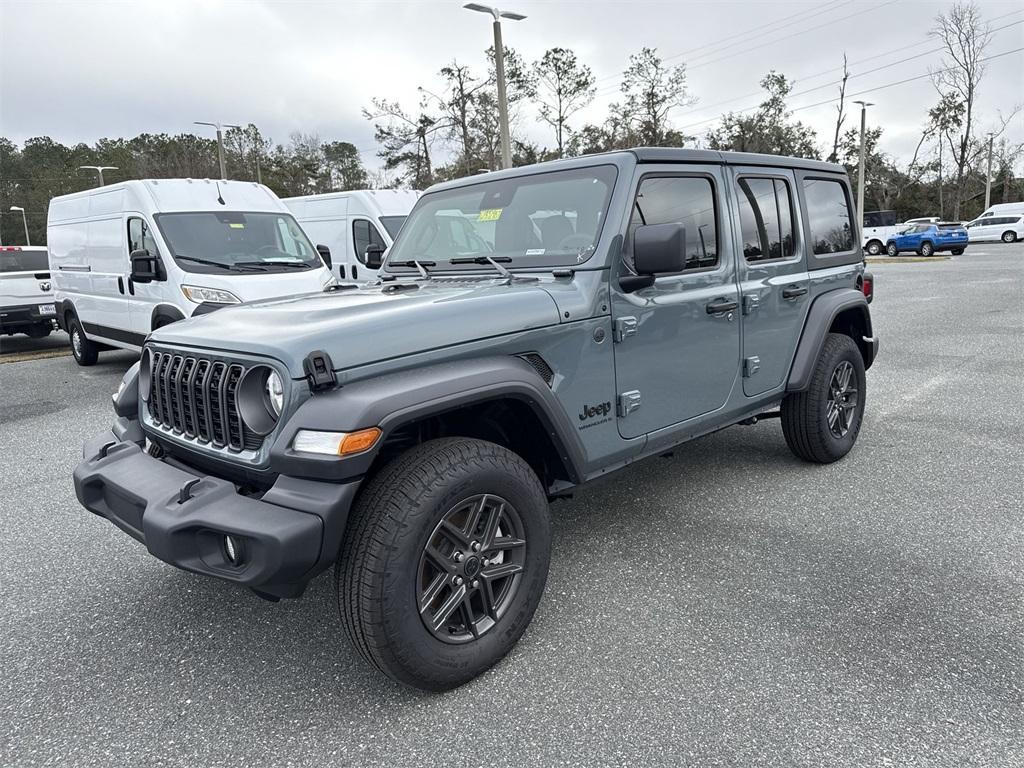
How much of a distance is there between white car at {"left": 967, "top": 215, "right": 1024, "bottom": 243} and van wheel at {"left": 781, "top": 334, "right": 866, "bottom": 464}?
3688 cm

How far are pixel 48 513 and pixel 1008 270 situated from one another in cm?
2346

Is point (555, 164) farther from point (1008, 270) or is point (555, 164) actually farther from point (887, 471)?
point (1008, 270)

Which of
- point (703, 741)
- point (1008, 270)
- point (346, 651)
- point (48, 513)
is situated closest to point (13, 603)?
point (48, 513)

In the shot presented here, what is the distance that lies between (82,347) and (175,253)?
353cm

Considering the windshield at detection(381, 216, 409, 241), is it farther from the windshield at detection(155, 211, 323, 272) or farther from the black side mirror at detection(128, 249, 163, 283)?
the black side mirror at detection(128, 249, 163, 283)

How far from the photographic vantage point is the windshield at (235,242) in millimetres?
8008

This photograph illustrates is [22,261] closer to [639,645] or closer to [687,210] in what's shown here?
[687,210]

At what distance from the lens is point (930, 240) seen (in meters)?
30.1

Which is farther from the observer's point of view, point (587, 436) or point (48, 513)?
point (48, 513)

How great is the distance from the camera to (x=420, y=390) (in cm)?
239

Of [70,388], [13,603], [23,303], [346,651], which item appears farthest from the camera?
[23,303]

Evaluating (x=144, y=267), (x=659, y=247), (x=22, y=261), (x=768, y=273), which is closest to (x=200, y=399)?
(x=659, y=247)

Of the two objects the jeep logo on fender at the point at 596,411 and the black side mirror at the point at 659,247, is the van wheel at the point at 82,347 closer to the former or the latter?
the jeep logo on fender at the point at 596,411

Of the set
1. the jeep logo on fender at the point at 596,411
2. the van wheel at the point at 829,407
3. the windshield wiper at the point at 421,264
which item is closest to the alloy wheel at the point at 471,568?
the jeep logo on fender at the point at 596,411
